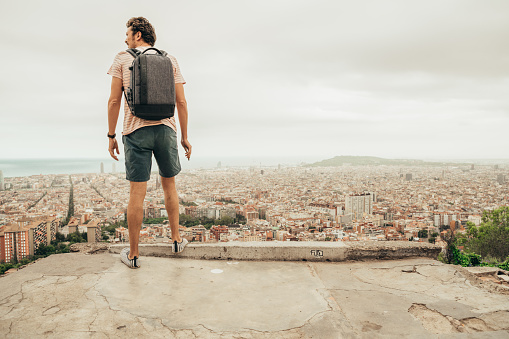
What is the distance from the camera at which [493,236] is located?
12.9 meters

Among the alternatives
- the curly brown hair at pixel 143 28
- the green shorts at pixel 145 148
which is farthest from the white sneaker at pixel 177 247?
the curly brown hair at pixel 143 28

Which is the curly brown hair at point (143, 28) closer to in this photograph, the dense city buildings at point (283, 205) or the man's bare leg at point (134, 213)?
the man's bare leg at point (134, 213)

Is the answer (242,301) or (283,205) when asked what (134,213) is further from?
(283,205)

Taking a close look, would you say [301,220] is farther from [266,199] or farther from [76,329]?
[76,329]

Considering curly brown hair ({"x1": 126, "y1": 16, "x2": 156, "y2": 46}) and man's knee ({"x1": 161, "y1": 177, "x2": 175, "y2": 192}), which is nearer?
curly brown hair ({"x1": 126, "y1": 16, "x2": 156, "y2": 46})

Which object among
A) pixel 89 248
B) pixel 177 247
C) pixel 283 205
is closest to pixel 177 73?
pixel 177 247

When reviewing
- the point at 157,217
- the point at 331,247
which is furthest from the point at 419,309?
the point at 157,217

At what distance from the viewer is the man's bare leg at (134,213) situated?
2236 millimetres

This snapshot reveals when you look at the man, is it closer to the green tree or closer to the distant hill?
the green tree

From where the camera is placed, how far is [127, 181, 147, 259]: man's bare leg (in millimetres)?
2236

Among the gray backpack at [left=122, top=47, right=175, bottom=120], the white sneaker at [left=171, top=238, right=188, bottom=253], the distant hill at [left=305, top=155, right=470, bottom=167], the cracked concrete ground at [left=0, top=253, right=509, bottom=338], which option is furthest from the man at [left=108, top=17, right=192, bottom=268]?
the distant hill at [left=305, top=155, right=470, bottom=167]

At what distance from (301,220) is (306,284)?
69.6 feet

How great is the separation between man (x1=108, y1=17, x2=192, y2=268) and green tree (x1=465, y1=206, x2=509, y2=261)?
14.6 metres

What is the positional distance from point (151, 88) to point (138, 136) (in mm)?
369
